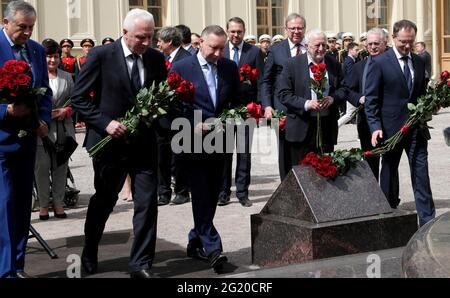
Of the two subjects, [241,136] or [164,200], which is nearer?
[241,136]

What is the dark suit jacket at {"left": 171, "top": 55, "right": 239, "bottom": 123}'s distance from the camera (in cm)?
799

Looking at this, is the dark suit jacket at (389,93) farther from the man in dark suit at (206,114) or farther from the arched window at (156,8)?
the arched window at (156,8)

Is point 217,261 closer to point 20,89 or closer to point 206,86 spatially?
point 206,86

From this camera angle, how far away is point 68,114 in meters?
10.5

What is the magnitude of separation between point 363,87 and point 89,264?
399 centimetres

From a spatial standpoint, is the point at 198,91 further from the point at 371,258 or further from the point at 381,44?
the point at 381,44

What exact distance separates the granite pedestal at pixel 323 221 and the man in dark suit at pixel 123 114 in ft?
3.20

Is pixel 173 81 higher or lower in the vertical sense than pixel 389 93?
higher

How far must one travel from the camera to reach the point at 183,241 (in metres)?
8.98

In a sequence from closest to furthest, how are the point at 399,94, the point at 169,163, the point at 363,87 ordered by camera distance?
the point at 399,94 < the point at 363,87 < the point at 169,163

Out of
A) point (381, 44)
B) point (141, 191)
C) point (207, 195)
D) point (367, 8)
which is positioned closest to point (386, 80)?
point (381, 44)

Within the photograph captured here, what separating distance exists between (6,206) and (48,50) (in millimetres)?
3745

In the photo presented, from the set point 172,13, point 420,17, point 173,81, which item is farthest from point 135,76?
point 420,17

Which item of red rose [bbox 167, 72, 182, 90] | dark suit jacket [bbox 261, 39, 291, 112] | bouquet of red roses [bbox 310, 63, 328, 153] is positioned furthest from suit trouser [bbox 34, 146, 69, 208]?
red rose [bbox 167, 72, 182, 90]
